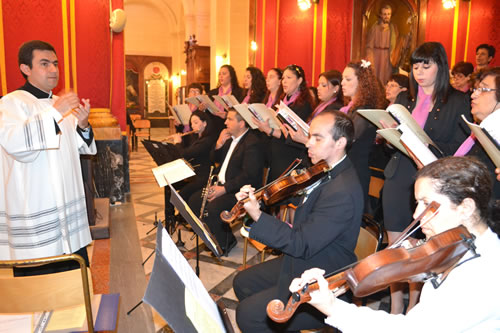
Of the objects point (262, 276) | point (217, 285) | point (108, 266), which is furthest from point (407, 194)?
point (108, 266)

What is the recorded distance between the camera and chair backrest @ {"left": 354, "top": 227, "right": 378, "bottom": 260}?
6.88ft

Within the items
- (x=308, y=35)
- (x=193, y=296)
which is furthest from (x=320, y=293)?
(x=308, y=35)

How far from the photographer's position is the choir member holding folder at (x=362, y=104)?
326 cm

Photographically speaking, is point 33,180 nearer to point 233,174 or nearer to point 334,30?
point 233,174

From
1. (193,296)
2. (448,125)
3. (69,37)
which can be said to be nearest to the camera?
(193,296)

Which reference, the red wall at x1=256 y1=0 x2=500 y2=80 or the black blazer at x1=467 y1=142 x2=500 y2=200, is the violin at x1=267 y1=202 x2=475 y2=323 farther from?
the red wall at x1=256 y1=0 x2=500 y2=80

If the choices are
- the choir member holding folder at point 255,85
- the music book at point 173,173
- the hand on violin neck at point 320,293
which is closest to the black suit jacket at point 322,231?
the hand on violin neck at point 320,293

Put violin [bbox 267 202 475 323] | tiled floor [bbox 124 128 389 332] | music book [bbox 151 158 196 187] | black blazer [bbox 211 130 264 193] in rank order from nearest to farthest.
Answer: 1. violin [bbox 267 202 475 323]
2. tiled floor [bbox 124 128 389 332]
3. music book [bbox 151 158 196 187]
4. black blazer [bbox 211 130 264 193]

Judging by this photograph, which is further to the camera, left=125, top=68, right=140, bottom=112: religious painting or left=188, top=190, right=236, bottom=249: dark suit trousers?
left=125, top=68, right=140, bottom=112: religious painting

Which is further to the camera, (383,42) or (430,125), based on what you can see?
(383,42)

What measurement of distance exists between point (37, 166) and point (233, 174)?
6.71 ft

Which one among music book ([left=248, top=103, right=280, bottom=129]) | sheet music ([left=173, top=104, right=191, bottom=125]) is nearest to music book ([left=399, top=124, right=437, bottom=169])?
music book ([left=248, top=103, right=280, bottom=129])

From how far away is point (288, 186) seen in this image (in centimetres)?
215

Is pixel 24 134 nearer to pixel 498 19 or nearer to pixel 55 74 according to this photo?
pixel 55 74
